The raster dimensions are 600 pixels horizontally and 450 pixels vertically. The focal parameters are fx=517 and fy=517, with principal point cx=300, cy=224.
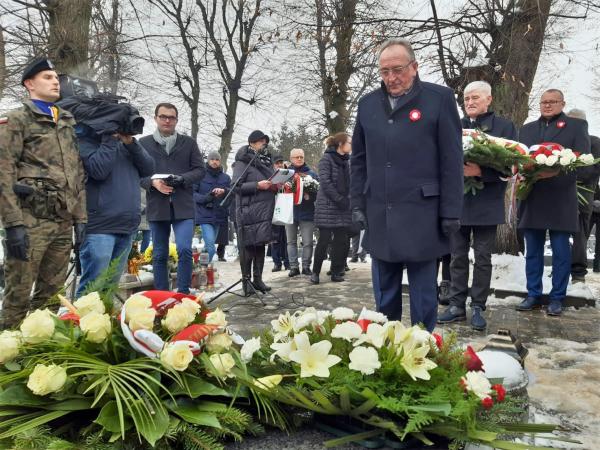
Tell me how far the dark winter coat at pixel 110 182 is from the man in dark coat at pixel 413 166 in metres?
2.08

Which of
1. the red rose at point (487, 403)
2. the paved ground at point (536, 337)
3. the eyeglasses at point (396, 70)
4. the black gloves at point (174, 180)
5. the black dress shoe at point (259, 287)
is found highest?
the eyeglasses at point (396, 70)

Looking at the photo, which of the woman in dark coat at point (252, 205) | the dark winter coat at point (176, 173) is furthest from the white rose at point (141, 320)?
the woman in dark coat at point (252, 205)

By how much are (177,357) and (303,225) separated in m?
7.16

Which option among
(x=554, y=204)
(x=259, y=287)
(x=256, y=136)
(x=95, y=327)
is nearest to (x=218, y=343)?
(x=95, y=327)

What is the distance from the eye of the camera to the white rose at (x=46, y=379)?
51.4 inches

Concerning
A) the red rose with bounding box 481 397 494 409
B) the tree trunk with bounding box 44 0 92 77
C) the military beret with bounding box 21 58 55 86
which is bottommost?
the red rose with bounding box 481 397 494 409

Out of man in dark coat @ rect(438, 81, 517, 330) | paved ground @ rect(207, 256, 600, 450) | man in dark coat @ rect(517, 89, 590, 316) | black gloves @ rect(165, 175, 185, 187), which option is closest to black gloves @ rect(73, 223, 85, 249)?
black gloves @ rect(165, 175, 185, 187)

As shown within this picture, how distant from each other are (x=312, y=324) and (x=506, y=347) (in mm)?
957

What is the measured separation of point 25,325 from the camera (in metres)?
1.52

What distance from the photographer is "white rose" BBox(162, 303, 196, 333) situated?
5.15 ft

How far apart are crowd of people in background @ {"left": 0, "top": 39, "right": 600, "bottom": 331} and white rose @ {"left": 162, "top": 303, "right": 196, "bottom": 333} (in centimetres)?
39

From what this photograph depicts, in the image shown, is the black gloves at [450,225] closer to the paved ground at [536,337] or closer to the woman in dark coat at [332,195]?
the paved ground at [536,337]

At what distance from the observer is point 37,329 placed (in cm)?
152

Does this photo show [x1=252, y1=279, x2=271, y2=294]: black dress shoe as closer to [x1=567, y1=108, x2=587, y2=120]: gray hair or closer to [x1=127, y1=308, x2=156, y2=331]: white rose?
[x1=567, y1=108, x2=587, y2=120]: gray hair
